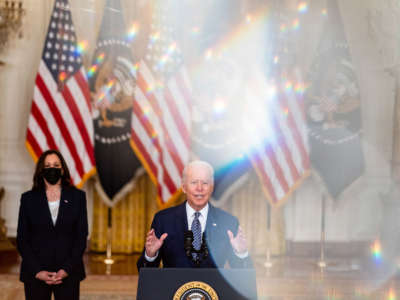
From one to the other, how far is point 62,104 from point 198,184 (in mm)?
3665

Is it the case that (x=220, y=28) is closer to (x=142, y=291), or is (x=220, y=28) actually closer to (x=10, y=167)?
(x=10, y=167)

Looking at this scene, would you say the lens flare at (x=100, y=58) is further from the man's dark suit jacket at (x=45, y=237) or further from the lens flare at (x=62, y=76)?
the man's dark suit jacket at (x=45, y=237)

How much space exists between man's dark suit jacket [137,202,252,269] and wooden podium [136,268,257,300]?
1.07 feet

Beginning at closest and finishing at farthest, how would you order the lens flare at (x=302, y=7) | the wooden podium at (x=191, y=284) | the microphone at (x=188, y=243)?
1. the wooden podium at (x=191, y=284)
2. the microphone at (x=188, y=243)
3. the lens flare at (x=302, y=7)

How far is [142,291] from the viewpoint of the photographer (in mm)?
1702

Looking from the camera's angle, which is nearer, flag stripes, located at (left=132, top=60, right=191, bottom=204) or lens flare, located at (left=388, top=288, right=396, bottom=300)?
lens flare, located at (left=388, top=288, right=396, bottom=300)

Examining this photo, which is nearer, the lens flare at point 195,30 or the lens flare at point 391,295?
the lens flare at point 391,295

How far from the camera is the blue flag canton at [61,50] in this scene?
5.22 m

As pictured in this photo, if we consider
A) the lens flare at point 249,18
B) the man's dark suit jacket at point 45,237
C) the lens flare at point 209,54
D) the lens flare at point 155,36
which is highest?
the lens flare at point 249,18

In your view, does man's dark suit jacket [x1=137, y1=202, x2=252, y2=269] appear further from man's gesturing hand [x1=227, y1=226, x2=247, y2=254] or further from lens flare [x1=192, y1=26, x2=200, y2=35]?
lens flare [x1=192, y1=26, x2=200, y2=35]

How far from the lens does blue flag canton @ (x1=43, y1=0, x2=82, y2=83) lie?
5223mm

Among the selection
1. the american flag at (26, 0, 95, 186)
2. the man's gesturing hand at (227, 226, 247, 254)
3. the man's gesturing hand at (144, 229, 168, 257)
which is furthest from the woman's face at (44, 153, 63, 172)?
the american flag at (26, 0, 95, 186)

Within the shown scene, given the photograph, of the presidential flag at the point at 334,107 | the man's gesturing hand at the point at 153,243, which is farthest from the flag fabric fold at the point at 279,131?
the man's gesturing hand at the point at 153,243

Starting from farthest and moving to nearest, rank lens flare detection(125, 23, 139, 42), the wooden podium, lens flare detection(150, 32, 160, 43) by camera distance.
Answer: lens flare detection(125, 23, 139, 42), lens flare detection(150, 32, 160, 43), the wooden podium
